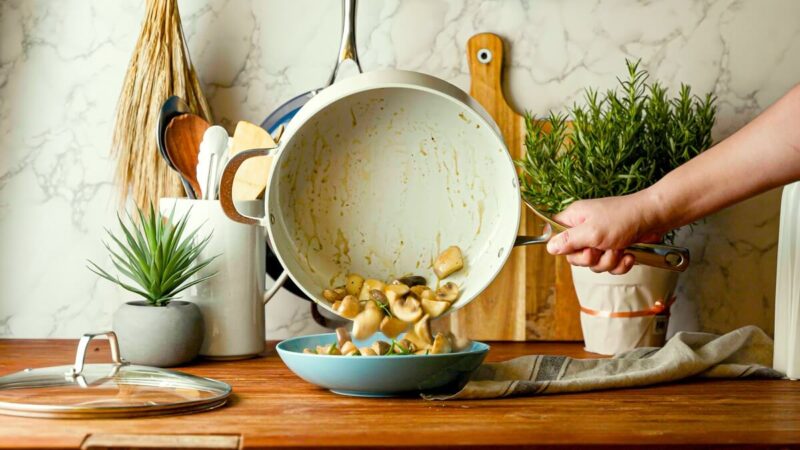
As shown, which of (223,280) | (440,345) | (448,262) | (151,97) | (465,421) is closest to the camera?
(465,421)

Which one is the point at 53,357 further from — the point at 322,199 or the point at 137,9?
the point at 137,9

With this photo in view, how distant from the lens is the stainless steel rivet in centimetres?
134

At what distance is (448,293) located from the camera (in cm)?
94

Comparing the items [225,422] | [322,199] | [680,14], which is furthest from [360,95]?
[680,14]

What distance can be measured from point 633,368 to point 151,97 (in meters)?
0.75

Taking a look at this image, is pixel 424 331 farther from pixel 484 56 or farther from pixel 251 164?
pixel 484 56

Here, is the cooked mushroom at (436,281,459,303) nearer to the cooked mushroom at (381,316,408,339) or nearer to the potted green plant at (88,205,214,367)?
the cooked mushroom at (381,316,408,339)

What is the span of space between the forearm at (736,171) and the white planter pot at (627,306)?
189 millimetres

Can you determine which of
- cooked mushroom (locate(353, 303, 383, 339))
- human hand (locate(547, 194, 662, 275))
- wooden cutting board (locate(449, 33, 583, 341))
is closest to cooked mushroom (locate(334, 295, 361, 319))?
cooked mushroom (locate(353, 303, 383, 339))

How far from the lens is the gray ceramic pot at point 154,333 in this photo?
3.38 ft

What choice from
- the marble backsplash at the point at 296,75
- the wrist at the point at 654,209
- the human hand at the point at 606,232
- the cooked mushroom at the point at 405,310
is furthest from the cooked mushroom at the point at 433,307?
the marble backsplash at the point at 296,75

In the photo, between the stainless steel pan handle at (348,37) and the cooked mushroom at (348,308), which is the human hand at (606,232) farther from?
the stainless steel pan handle at (348,37)

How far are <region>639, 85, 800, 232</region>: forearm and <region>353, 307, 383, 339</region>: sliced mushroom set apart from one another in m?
0.32

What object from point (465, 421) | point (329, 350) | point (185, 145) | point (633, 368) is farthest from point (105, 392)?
point (633, 368)
